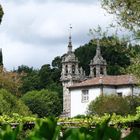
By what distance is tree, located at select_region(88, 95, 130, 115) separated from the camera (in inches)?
2574

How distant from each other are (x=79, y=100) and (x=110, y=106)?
15.5m

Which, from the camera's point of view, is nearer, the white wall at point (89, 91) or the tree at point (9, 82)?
the tree at point (9, 82)

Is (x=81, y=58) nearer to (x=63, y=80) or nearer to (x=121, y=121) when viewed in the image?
(x=63, y=80)

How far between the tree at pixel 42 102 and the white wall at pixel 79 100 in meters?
10.0

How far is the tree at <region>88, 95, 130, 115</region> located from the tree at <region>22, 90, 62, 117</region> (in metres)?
22.5

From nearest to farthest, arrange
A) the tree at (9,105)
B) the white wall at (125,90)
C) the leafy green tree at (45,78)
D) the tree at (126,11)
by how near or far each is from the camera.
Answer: the tree at (126,11) < the tree at (9,105) < the white wall at (125,90) < the leafy green tree at (45,78)

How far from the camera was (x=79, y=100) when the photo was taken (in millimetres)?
81438

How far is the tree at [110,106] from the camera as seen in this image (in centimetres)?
6538

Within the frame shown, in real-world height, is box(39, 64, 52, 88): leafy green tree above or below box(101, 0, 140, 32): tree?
above

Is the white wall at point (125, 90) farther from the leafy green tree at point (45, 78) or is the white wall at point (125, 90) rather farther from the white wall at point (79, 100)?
the leafy green tree at point (45, 78)

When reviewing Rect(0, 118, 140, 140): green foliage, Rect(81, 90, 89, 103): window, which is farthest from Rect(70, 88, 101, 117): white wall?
Rect(0, 118, 140, 140): green foliage

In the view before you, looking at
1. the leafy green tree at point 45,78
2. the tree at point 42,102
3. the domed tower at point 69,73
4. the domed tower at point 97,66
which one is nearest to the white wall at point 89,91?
the tree at point 42,102

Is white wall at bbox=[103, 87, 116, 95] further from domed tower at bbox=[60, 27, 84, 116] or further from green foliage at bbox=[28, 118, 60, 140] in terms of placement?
green foliage at bbox=[28, 118, 60, 140]

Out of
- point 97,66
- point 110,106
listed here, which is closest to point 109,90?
point 110,106
